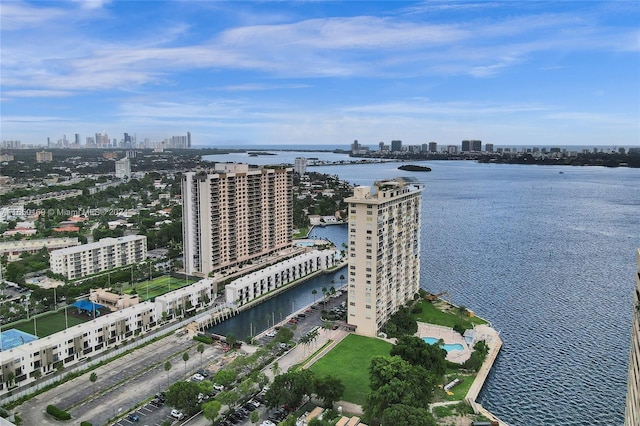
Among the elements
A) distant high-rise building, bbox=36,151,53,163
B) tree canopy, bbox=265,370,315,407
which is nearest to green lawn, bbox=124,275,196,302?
tree canopy, bbox=265,370,315,407

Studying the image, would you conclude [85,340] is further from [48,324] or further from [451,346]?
[451,346]

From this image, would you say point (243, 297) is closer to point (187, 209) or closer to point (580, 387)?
point (187, 209)

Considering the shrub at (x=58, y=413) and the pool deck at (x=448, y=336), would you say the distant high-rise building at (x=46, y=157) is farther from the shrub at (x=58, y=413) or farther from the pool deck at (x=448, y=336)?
the pool deck at (x=448, y=336)

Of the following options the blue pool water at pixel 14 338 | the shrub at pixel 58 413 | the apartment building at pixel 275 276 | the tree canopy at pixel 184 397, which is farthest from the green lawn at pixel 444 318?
the blue pool water at pixel 14 338

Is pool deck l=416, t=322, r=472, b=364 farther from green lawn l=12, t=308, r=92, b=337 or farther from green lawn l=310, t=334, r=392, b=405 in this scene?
green lawn l=12, t=308, r=92, b=337

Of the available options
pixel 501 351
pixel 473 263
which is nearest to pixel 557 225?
pixel 473 263

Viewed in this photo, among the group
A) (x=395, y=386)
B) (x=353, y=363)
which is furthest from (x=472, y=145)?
(x=395, y=386)
